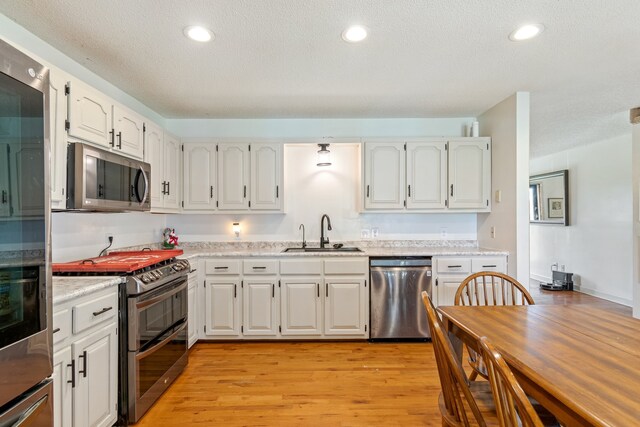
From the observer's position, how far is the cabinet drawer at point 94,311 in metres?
1.60

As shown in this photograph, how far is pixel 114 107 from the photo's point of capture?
7.77 feet

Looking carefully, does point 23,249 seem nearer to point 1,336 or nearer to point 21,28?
point 1,336

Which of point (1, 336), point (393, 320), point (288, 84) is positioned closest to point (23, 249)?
point (1, 336)

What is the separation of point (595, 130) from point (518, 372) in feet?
15.8

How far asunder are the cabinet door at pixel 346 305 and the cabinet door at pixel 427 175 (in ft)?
3.65

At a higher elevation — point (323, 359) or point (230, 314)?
point (230, 314)

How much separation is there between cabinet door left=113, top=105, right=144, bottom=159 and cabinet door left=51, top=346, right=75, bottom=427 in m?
1.50

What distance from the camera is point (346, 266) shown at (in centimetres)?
319

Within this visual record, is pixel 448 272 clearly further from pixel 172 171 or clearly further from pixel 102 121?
pixel 102 121

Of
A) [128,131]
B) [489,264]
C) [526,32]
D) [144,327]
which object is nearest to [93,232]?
[128,131]

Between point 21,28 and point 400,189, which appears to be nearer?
point 21,28

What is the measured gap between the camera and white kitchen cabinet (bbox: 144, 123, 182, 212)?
292cm

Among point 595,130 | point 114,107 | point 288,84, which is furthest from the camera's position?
point 595,130

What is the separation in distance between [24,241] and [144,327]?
1174 millimetres
